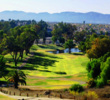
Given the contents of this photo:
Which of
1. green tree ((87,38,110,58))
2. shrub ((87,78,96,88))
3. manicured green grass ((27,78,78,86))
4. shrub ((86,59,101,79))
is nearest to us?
shrub ((87,78,96,88))

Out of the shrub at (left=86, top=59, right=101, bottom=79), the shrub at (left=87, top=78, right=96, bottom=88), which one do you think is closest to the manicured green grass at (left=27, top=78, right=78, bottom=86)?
the shrub at (left=86, top=59, right=101, bottom=79)

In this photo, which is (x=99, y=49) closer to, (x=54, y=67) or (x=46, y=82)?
(x=54, y=67)

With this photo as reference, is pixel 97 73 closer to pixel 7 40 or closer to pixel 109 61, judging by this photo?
pixel 109 61

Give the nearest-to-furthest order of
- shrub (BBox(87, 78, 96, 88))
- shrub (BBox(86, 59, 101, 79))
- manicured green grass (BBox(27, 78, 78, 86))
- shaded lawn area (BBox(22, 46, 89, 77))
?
shrub (BBox(87, 78, 96, 88))
shrub (BBox(86, 59, 101, 79))
manicured green grass (BBox(27, 78, 78, 86))
shaded lawn area (BBox(22, 46, 89, 77))

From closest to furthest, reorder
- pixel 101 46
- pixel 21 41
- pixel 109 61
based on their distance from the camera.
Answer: pixel 109 61 < pixel 101 46 < pixel 21 41

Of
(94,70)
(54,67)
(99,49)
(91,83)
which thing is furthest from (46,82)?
(99,49)

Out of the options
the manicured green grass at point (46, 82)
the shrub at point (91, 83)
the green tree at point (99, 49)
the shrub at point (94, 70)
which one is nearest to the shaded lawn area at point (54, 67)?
the green tree at point (99, 49)

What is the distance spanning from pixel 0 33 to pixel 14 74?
201ft

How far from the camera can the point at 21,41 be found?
4058 inches

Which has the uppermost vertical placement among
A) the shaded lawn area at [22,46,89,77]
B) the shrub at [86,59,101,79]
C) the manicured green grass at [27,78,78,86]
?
the shrub at [86,59,101,79]

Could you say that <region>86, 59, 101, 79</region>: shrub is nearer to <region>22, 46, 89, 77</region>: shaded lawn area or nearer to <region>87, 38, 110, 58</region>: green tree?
<region>22, 46, 89, 77</region>: shaded lawn area


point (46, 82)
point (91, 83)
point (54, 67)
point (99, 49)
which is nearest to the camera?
point (91, 83)

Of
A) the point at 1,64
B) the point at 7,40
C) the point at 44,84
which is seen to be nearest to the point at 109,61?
the point at 44,84

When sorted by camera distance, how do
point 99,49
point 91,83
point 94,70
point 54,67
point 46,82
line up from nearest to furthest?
point 91,83 < point 94,70 < point 46,82 < point 99,49 < point 54,67
